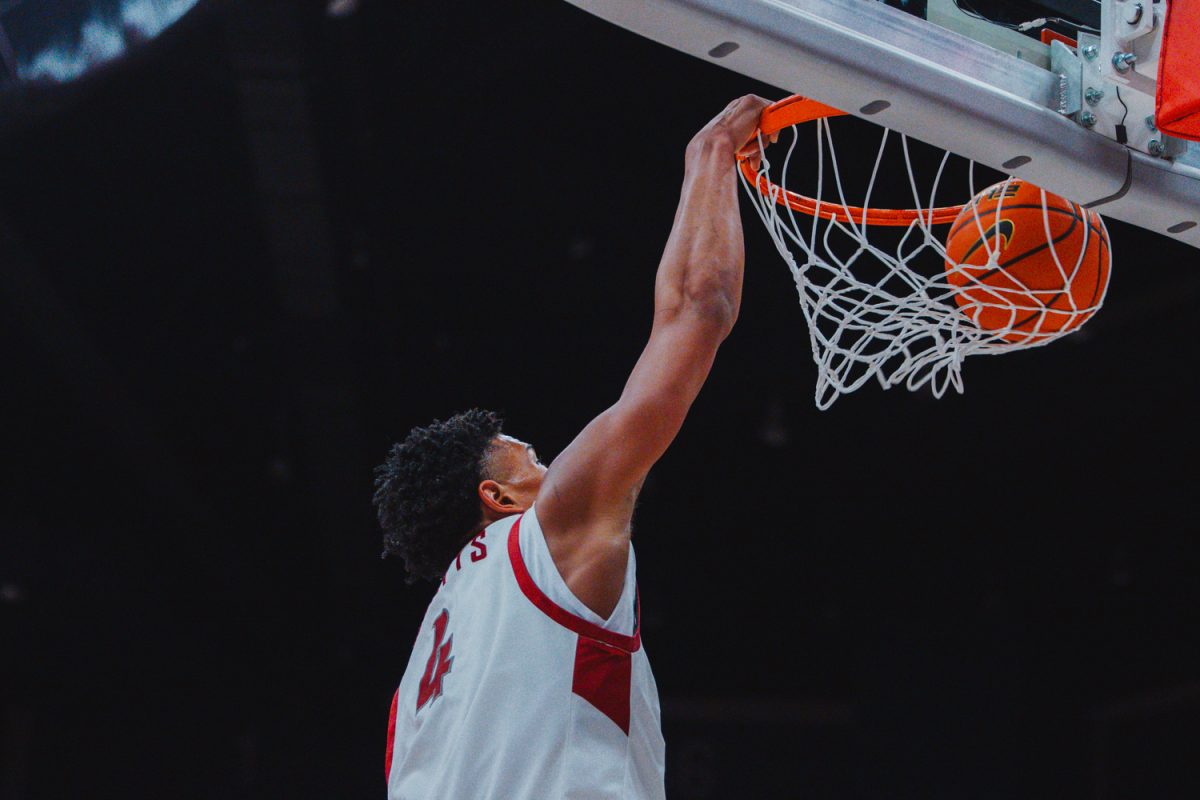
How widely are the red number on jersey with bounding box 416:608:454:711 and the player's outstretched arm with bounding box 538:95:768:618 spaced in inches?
9.8

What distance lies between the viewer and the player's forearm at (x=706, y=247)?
197 centimetres

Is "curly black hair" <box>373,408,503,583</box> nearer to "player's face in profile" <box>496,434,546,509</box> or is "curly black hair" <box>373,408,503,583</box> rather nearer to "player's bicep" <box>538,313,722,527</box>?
"player's face in profile" <box>496,434,546,509</box>

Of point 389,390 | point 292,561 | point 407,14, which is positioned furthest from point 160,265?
point 292,561

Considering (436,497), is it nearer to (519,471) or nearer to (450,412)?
(519,471)

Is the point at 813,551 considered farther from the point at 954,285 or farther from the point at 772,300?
the point at 954,285

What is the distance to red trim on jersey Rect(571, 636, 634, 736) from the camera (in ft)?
5.98

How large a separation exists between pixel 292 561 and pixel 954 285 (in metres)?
5.77

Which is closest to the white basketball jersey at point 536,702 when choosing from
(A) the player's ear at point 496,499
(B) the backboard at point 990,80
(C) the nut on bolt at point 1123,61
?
(A) the player's ear at point 496,499

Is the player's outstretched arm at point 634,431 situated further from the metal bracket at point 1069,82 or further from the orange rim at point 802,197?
the metal bracket at point 1069,82

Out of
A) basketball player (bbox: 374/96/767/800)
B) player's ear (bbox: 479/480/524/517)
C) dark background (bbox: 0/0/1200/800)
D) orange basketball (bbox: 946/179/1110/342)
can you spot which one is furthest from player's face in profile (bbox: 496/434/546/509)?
dark background (bbox: 0/0/1200/800)

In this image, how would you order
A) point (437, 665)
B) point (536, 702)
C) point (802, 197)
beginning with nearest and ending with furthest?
1. point (536, 702)
2. point (437, 665)
3. point (802, 197)

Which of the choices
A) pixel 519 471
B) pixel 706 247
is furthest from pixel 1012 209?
pixel 519 471

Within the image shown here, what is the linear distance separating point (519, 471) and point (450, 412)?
4.67 m

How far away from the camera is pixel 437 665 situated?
1984mm
